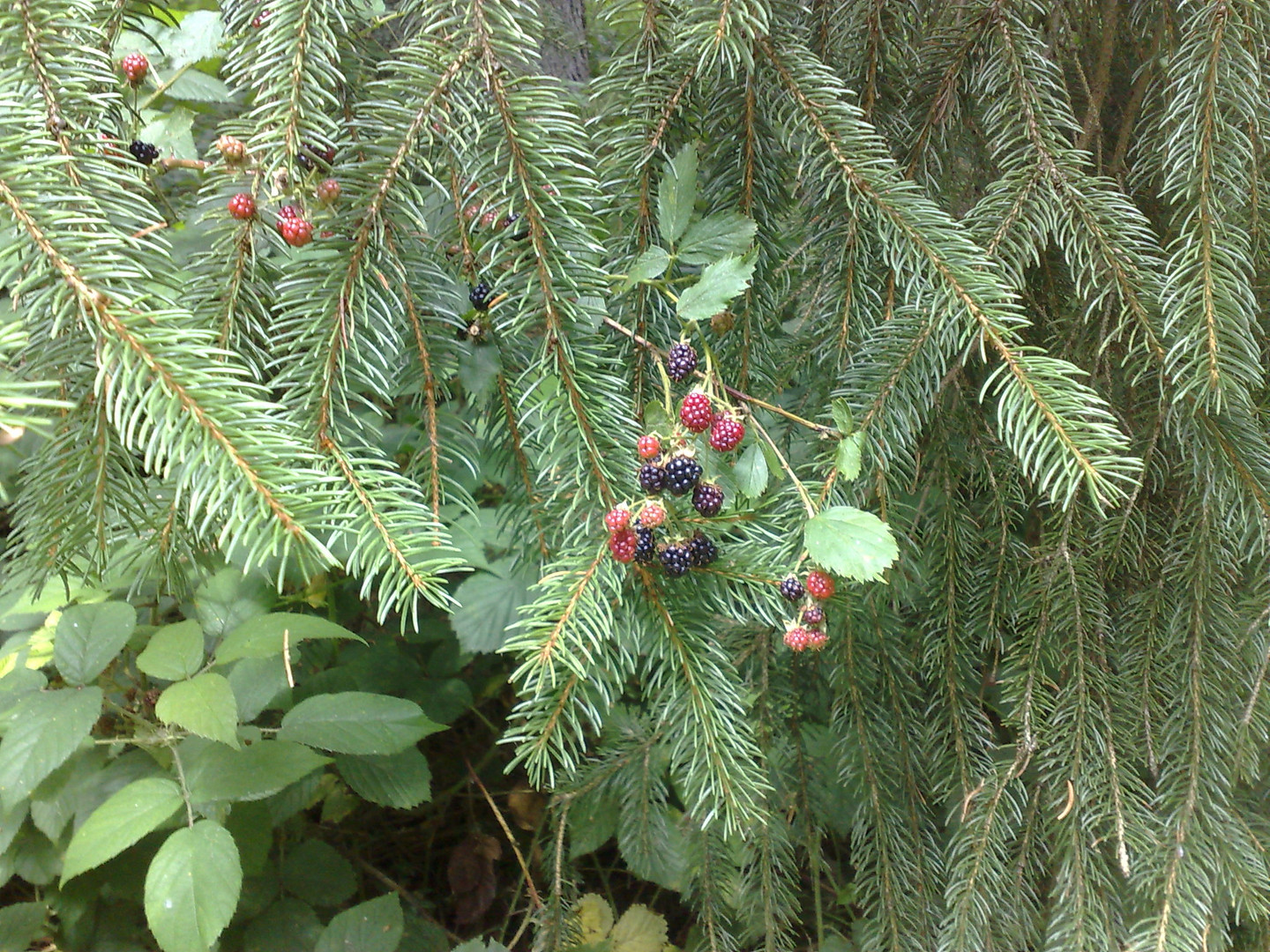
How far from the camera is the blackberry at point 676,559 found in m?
0.45

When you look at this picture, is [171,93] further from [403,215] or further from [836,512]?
[836,512]

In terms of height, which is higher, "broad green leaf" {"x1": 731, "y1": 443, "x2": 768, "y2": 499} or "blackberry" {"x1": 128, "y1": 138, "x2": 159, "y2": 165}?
"blackberry" {"x1": 128, "y1": 138, "x2": 159, "y2": 165}

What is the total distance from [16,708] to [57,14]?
2.65ft

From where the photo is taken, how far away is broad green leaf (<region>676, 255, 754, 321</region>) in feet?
1.53

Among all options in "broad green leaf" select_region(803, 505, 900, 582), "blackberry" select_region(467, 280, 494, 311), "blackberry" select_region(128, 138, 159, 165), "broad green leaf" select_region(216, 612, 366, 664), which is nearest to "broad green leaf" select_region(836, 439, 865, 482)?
"broad green leaf" select_region(803, 505, 900, 582)

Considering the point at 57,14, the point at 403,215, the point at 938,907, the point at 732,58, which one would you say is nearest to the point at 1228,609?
the point at 938,907

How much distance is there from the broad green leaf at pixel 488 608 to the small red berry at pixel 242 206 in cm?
77

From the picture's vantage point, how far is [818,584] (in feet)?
1.68

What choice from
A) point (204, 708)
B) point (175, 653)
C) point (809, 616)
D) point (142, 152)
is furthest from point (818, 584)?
point (175, 653)

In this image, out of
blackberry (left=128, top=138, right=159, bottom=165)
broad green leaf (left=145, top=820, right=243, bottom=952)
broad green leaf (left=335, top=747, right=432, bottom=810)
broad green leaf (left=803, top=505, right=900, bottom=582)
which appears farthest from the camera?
broad green leaf (left=335, top=747, right=432, bottom=810)

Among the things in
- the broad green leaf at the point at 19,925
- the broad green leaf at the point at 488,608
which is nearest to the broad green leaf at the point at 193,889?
the broad green leaf at the point at 19,925

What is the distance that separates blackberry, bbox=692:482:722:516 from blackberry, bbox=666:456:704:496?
0.02 meters

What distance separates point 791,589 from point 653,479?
11cm

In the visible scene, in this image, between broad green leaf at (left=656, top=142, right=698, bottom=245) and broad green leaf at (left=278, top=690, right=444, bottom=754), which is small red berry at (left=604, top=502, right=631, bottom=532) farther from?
broad green leaf at (left=278, top=690, right=444, bottom=754)
